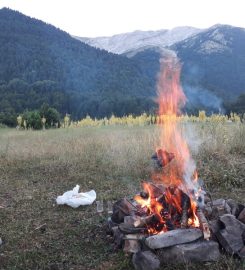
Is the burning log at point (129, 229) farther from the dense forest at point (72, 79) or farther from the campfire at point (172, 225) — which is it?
the dense forest at point (72, 79)

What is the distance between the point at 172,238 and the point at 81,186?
3644mm

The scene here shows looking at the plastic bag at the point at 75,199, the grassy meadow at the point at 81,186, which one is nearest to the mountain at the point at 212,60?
the grassy meadow at the point at 81,186

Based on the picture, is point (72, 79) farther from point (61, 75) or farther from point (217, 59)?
point (217, 59)

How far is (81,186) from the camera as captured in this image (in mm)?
7629

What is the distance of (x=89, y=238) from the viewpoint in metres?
5.04

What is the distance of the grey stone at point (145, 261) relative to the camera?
13.3ft

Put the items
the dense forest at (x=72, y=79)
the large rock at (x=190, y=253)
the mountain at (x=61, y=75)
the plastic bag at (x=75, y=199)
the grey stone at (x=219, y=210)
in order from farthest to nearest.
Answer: the mountain at (x=61, y=75)
the dense forest at (x=72, y=79)
the plastic bag at (x=75, y=199)
the grey stone at (x=219, y=210)
the large rock at (x=190, y=253)

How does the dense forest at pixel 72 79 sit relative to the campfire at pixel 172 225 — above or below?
below

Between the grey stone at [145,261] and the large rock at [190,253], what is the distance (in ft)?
0.46

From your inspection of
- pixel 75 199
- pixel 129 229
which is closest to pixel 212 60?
pixel 75 199

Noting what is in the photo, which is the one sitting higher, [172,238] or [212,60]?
[172,238]

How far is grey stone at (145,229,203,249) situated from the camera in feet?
13.8

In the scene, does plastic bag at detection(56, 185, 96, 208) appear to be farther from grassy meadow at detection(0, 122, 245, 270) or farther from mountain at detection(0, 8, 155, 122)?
mountain at detection(0, 8, 155, 122)

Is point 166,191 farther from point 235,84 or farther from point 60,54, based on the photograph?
point 235,84
